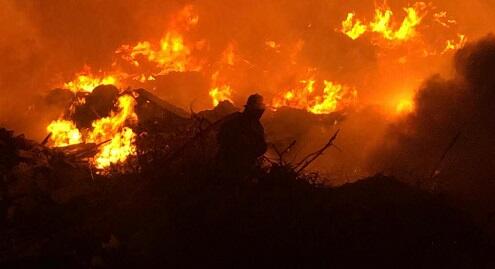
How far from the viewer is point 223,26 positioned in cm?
2903

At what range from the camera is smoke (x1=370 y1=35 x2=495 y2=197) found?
15.7 meters

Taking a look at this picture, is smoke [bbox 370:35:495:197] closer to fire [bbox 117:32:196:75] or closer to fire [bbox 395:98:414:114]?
fire [bbox 395:98:414:114]

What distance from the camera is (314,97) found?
25688 millimetres

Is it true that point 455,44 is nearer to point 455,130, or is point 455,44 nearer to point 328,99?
point 328,99

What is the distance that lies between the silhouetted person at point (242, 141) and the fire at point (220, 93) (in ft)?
53.9

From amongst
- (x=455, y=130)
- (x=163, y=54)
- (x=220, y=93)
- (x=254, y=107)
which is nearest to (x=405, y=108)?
(x=455, y=130)

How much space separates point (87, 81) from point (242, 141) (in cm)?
1665

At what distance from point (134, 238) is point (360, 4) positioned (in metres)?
27.8

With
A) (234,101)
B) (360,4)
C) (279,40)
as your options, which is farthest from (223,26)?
(360,4)

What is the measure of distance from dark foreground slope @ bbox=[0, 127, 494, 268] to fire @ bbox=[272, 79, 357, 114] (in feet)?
54.5

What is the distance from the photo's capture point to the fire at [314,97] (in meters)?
24.8

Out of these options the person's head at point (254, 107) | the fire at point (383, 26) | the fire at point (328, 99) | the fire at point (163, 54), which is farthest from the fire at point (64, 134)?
the fire at point (383, 26)

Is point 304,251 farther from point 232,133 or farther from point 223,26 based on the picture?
point 223,26

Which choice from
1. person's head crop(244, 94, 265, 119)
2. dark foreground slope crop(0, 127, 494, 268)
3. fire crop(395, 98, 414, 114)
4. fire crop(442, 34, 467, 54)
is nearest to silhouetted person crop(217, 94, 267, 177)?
person's head crop(244, 94, 265, 119)
